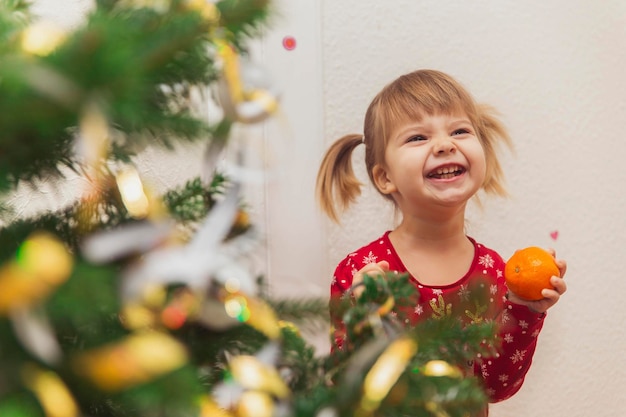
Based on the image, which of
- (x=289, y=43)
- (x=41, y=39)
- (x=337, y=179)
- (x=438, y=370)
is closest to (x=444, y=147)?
(x=337, y=179)

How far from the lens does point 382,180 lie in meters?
1.09

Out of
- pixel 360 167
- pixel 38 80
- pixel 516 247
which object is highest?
pixel 38 80

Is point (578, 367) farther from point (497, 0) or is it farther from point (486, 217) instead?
point (497, 0)

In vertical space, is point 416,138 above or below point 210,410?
below

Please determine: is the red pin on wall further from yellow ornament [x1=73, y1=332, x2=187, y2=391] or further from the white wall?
yellow ornament [x1=73, y1=332, x2=187, y2=391]

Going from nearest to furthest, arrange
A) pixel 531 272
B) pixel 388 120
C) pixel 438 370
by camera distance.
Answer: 1. pixel 438 370
2. pixel 531 272
3. pixel 388 120

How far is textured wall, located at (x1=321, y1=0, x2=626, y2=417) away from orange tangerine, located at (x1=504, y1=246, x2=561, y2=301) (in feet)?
0.80

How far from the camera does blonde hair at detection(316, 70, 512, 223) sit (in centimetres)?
103

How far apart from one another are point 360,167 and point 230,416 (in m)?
0.80

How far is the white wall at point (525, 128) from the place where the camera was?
108 centimetres

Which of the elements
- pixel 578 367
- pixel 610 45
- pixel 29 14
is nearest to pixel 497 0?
pixel 610 45

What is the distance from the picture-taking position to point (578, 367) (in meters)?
1.27

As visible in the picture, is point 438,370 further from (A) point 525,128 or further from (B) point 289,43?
(A) point 525,128

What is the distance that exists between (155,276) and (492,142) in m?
0.86
